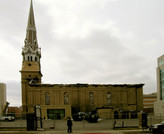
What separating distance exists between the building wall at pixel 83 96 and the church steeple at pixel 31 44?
60.9 feet

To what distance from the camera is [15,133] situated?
20.4 meters

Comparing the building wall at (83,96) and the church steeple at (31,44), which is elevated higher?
the church steeple at (31,44)

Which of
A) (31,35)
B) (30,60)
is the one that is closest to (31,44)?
(31,35)

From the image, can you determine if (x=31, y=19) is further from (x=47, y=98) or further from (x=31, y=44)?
(x=47, y=98)

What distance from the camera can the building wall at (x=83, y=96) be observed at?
54.8 m

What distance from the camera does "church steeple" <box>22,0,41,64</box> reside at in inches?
2776

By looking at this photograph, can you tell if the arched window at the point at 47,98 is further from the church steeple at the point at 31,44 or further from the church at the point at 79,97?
the church steeple at the point at 31,44

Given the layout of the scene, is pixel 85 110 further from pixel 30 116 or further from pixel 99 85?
pixel 30 116

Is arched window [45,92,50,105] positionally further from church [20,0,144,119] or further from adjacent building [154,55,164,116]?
adjacent building [154,55,164,116]

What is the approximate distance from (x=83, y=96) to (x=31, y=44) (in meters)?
30.0

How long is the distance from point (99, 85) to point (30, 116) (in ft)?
125

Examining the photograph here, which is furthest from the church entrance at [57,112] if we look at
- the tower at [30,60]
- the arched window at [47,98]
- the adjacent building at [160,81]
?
the adjacent building at [160,81]

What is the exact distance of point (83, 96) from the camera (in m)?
57.3

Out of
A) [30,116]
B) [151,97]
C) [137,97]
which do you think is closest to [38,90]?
[137,97]
